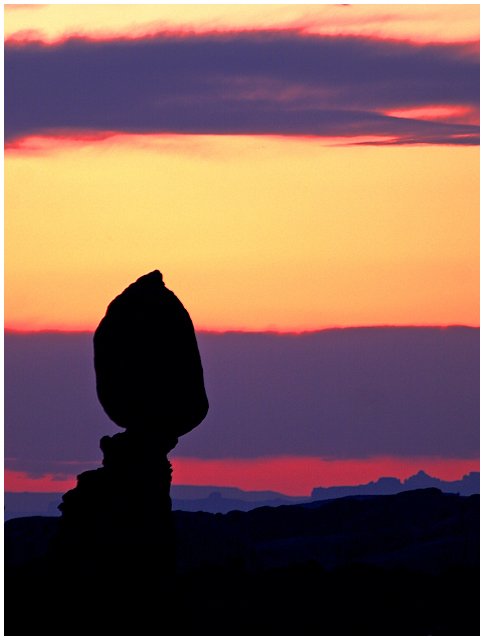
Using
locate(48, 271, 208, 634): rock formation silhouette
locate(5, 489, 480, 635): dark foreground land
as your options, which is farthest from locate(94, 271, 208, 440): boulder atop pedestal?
locate(5, 489, 480, 635): dark foreground land

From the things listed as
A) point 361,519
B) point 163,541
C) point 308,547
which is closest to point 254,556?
point 308,547

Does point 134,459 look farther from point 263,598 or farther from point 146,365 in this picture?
point 263,598

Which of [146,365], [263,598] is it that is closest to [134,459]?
[146,365]

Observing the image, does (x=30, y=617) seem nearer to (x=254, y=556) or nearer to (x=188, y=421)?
A: (x=188, y=421)

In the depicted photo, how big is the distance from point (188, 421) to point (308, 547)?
2274 cm

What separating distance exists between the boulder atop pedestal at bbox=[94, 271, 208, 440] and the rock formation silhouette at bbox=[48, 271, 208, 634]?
23 millimetres

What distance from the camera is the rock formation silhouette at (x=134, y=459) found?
24.6 meters

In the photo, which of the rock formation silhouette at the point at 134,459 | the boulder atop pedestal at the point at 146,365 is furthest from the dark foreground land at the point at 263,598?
the boulder atop pedestal at the point at 146,365

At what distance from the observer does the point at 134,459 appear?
82.2 ft

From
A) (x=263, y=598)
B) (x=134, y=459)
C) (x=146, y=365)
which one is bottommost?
(x=263, y=598)

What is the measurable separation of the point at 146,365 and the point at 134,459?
2206 millimetres

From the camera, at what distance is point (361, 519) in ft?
165

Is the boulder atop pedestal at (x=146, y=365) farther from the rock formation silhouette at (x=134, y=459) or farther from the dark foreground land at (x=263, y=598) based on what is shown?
the dark foreground land at (x=263, y=598)

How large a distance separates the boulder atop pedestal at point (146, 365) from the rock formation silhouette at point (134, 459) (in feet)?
0.08
